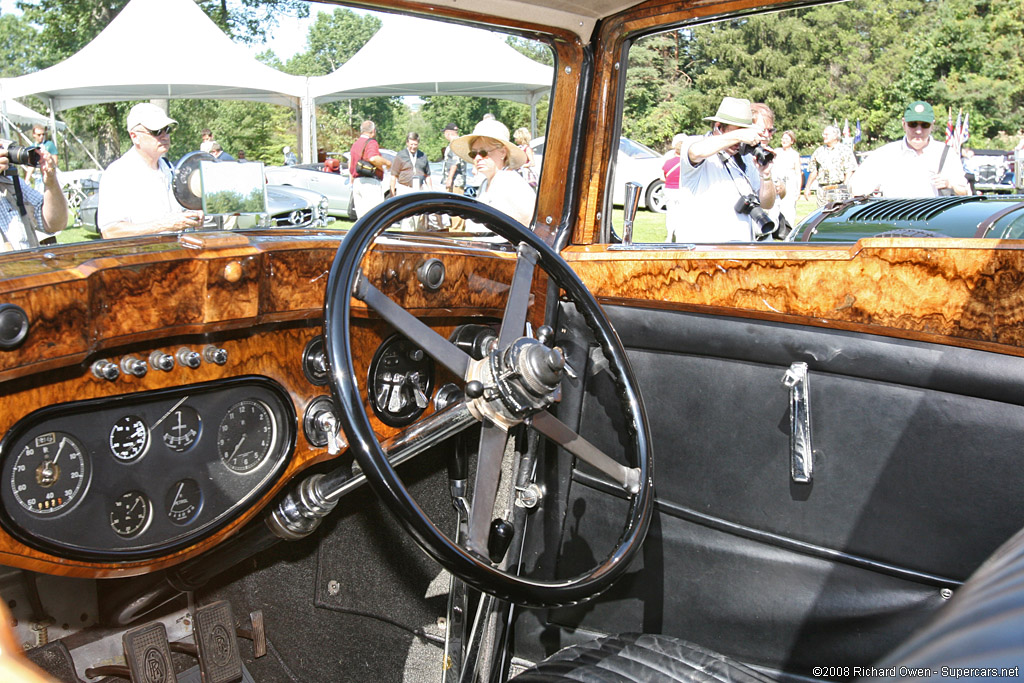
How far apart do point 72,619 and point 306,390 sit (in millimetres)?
808

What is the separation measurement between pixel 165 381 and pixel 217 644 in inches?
33.5

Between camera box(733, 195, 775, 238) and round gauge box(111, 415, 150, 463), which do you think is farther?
camera box(733, 195, 775, 238)

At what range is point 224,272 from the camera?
1.61m

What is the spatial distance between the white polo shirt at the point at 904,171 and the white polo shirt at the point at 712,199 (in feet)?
0.92

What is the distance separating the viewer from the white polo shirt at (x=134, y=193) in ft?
5.27

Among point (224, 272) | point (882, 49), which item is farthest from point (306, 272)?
point (882, 49)

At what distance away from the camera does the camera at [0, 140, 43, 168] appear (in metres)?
1.36

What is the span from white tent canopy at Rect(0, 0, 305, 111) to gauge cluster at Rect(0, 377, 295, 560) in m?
0.51

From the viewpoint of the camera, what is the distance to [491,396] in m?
1.50

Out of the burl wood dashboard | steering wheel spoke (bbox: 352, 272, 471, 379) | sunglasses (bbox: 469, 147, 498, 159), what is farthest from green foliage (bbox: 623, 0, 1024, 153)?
steering wheel spoke (bbox: 352, 272, 471, 379)

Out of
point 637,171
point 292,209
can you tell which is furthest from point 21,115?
point 637,171

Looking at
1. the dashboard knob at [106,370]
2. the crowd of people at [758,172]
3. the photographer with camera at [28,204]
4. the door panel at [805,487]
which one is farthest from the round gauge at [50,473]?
the crowd of people at [758,172]

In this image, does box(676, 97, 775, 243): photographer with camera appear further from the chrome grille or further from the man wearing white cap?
the man wearing white cap

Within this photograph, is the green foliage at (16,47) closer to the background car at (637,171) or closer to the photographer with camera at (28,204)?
the photographer with camera at (28,204)
